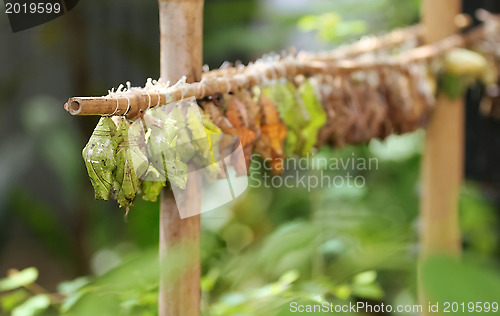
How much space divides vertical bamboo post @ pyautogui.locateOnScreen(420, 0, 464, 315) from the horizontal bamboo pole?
2.5 inches

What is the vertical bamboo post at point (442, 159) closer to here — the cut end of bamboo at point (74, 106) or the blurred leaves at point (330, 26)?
the blurred leaves at point (330, 26)

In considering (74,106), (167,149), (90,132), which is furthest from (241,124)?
(90,132)

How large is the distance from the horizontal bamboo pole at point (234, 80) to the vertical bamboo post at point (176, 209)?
0.05 meters

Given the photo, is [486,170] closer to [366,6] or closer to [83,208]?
[366,6]

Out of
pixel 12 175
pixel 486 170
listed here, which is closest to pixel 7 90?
pixel 12 175

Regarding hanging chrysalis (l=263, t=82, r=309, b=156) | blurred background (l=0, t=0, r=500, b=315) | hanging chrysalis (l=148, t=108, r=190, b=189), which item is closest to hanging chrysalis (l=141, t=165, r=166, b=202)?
hanging chrysalis (l=148, t=108, r=190, b=189)

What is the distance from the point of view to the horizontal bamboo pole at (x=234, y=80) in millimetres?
534

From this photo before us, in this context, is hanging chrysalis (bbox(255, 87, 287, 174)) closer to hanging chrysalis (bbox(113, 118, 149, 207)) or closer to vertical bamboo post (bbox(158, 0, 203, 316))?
vertical bamboo post (bbox(158, 0, 203, 316))

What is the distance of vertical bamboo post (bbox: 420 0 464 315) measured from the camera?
133cm

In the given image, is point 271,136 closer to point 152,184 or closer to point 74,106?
point 152,184

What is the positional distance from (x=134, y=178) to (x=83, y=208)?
4.87 ft

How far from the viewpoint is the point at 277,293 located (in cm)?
95

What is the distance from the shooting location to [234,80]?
75 centimetres

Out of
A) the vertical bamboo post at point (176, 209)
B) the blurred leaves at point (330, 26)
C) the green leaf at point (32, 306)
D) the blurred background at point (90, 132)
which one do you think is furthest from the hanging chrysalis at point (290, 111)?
the blurred background at point (90, 132)
